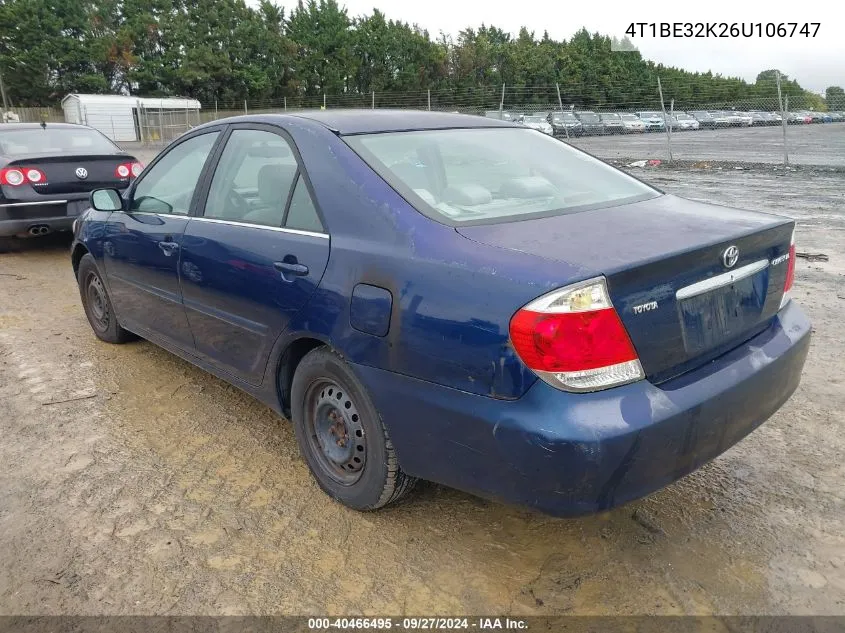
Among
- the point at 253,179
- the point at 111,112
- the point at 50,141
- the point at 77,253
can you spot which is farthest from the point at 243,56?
the point at 253,179

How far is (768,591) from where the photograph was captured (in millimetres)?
2273

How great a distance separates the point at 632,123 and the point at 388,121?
112 feet

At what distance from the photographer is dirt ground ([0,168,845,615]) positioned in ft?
7.50

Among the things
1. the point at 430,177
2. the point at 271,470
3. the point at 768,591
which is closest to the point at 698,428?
the point at 768,591

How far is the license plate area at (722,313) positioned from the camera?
2197 mm

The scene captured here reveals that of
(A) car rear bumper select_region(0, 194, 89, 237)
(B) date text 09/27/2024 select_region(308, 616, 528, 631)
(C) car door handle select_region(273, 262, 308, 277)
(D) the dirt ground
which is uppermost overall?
(A) car rear bumper select_region(0, 194, 89, 237)

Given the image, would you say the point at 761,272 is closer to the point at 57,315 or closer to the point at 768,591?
the point at 768,591

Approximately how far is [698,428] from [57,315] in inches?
204

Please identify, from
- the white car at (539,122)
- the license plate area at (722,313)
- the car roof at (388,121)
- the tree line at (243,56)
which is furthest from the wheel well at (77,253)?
the tree line at (243,56)

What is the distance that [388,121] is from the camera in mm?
3105

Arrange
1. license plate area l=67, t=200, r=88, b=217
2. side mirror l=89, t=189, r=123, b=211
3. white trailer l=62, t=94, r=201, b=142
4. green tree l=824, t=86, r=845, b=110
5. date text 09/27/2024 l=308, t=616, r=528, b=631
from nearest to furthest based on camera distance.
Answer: date text 09/27/2024 l=308, t=616, r=528, b=631, side mirror l=89, t=189, r=123, b=211, license plate area l=67, t=200, r=88, b=217, green tree l=824, t=86, r=845, b=110, white trailer l=62, t=94, r=201, b=142

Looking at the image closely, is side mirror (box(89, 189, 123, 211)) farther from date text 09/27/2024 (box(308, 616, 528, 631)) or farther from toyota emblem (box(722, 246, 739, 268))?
toyota emblem (box(722, 246, 739, 268))

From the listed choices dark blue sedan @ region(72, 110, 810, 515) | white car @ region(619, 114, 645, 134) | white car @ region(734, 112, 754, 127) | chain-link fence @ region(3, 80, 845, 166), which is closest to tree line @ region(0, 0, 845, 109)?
chain-link fence @ region(3, 80, 845, 166)

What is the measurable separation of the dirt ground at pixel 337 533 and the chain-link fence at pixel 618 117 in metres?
17.4
